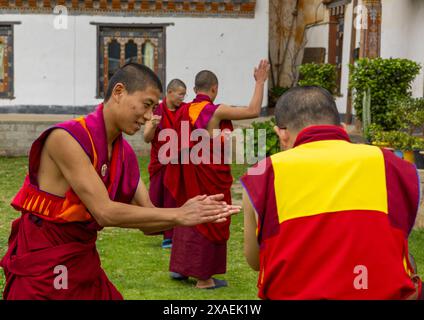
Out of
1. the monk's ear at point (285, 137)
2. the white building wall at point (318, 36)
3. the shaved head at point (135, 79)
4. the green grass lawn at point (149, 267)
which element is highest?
the white building wall at point (318, 36)

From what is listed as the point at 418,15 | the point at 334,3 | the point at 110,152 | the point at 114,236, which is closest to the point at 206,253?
the point at 114,236

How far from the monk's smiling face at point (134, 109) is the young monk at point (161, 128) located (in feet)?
12.0

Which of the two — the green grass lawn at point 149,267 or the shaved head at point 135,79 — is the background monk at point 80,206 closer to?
the shaved head at point 135,79

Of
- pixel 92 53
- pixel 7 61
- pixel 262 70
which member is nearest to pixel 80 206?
pixel 262 70

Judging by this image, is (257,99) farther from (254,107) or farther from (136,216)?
(136,216)

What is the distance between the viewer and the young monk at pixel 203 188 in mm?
6570

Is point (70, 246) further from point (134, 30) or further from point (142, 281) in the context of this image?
point (134, 30)

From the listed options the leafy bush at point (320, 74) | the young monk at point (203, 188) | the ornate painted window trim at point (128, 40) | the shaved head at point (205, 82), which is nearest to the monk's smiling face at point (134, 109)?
the young monk at point (203, 188)

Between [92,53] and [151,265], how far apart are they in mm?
12237

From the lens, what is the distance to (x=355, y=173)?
277 cm

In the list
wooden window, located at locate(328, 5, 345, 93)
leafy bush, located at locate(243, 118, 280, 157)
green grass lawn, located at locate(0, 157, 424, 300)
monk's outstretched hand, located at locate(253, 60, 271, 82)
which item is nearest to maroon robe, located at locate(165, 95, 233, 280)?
green grass lawn, located at locate(0, 157, 424, 300)

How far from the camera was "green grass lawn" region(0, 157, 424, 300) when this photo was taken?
6.34m

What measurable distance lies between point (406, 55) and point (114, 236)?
26.1 ft

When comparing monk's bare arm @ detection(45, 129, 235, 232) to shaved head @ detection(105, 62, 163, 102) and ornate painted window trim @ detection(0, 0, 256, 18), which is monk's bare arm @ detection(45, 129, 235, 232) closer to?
shaved head @ detection(105, 62, 163, 102)
